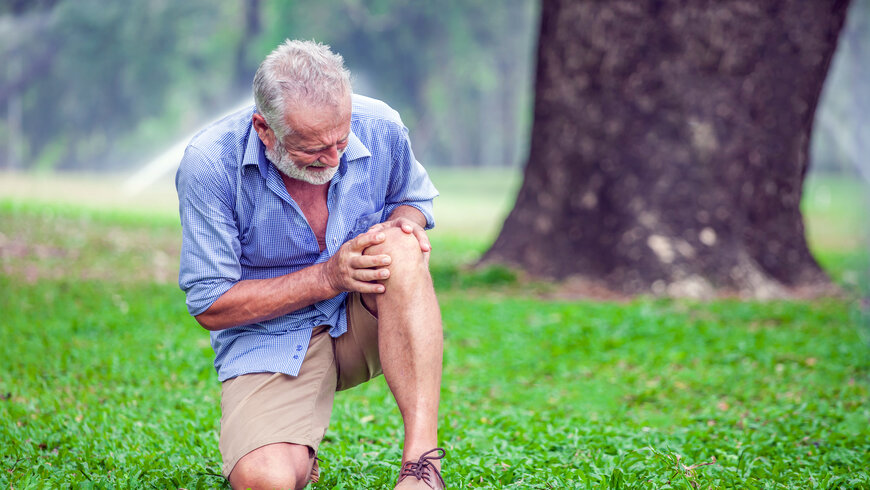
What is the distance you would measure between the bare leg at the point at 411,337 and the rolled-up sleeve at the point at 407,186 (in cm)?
42

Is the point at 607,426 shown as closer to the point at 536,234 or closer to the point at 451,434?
the point at 451,434

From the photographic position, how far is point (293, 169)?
3.16 m

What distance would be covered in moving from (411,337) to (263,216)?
651 millimetres

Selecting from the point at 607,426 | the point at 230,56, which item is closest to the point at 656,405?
the point at 607,426

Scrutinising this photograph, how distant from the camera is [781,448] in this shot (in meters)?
4.00

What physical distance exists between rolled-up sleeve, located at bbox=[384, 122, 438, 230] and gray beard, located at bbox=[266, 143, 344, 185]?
349 millimetres

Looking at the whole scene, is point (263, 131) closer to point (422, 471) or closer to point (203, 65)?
point (422, 471)

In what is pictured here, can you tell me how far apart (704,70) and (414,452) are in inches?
245

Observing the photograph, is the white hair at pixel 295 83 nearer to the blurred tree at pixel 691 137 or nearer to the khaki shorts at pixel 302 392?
the khaki shorts at pixel 302 392

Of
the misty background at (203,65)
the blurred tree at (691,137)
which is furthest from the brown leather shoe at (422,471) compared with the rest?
the misty background at (203,65)

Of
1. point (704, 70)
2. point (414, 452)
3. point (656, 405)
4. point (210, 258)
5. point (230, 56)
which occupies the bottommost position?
point (656, 405)

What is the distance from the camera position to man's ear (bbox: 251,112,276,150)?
3119mm

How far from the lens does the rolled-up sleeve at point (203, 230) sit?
3123mm

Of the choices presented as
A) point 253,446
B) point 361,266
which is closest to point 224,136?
point 361,266
